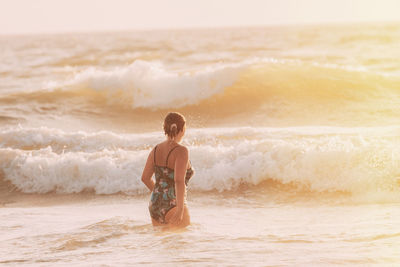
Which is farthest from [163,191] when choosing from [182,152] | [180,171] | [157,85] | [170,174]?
[157,85]

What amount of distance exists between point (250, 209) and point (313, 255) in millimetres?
3044

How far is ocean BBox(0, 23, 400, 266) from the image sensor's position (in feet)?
17.9

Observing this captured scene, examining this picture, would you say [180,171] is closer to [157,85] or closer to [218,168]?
[218,168]

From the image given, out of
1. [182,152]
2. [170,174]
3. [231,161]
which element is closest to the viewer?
[182,152]

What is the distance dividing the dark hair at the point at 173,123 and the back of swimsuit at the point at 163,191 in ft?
1.10

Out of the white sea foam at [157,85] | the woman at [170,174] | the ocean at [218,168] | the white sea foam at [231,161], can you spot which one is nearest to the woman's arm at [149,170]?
the woman at [170,174]

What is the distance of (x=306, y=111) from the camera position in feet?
52.0

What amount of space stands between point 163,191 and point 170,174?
0.20 m

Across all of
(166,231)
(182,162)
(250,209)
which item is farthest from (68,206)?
(182,162)

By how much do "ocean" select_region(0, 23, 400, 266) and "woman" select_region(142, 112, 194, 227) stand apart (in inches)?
9.3

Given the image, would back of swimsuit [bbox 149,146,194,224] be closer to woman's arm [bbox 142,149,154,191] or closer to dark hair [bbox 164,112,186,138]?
woman's arm [bbox 142,149,154,191]

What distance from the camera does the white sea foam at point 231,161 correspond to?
30.0 ft

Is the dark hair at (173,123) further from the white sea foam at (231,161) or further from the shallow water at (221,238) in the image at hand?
the white sea foam at (231,161)

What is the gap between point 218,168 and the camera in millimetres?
9836
